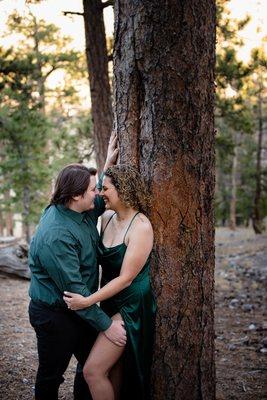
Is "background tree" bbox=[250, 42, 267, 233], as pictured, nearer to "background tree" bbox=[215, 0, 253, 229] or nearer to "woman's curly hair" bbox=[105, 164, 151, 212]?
"background tree" bbox=[215, 0, 253, 229]

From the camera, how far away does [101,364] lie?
3.08 m

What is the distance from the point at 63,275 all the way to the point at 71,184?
0.68m

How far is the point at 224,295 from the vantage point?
29.1 feet

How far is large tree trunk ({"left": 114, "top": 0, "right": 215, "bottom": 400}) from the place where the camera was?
117 inches

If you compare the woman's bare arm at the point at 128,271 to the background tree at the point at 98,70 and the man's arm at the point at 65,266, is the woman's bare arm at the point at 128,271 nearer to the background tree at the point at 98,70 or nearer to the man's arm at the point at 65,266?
the man's arm at the point at 65,266

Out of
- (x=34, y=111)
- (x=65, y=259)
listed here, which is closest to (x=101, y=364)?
(x=65, y=259)

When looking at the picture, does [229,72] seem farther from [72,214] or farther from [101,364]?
[101,364]

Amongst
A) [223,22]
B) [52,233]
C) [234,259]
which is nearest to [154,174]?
[52,233]

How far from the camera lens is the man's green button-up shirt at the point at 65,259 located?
2908 millimetres

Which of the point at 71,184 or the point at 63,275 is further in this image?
the point at 71,184

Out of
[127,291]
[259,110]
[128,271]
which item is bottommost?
[127,291]

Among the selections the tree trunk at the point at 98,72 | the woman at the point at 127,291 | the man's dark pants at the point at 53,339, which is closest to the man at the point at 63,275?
the man's dark pants at the point at 53,339

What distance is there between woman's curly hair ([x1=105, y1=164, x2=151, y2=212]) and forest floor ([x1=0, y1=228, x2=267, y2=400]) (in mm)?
2271

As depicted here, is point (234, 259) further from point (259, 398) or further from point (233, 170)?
point (259, 398)
